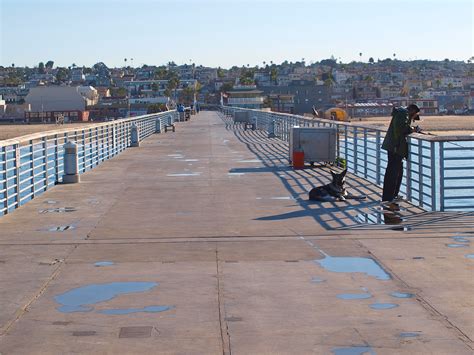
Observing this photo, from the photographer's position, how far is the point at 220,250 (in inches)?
454

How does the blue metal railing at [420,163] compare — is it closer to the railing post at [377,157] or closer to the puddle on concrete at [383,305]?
the railing post at [377,157]

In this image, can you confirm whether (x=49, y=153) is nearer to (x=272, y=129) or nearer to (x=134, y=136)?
(x=134, y=136)

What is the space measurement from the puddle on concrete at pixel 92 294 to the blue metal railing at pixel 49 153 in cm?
604

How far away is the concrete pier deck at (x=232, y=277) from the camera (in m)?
7.53

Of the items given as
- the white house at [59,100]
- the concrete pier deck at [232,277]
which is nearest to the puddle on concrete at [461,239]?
the concrete pier deck at [232,277]

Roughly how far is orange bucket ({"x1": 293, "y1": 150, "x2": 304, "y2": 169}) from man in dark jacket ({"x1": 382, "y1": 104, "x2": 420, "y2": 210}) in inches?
317

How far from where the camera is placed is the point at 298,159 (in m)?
24.1

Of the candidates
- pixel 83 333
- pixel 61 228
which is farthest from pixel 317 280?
pixel 61 228

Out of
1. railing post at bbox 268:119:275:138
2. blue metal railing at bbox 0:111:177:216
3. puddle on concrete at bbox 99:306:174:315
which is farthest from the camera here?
railing post at bbox 268:119:275:138

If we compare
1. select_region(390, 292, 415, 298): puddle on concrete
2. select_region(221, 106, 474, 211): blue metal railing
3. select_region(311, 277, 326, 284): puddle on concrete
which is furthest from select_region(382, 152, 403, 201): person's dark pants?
select_region(390, 292, 415, 298): puddle on concrete

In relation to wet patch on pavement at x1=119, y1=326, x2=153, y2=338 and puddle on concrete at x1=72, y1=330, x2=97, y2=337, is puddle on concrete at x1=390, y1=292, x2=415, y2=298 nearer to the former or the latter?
wet patch on pavement at x1=119, y1=326, x2=153, y2=338

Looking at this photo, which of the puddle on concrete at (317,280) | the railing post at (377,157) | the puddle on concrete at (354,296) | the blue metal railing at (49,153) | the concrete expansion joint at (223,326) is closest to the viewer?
the concrete expansion joint at (223,326)

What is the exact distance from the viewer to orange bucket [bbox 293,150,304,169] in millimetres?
23984

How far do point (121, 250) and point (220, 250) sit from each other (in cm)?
127
